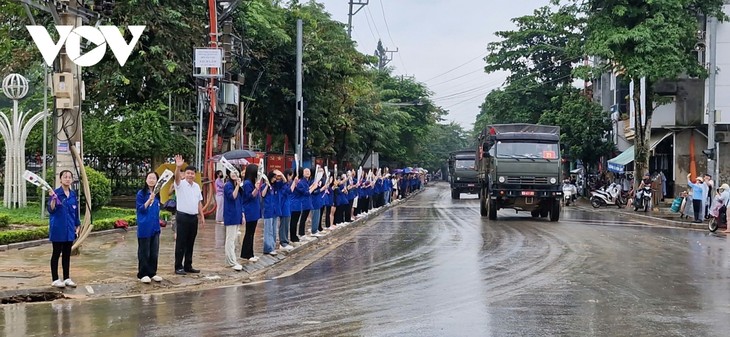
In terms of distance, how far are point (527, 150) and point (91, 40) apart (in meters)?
16.1

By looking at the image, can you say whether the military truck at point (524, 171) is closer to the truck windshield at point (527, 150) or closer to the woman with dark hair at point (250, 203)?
the truck windshield at point (527, 150)

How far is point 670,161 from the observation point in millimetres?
40469

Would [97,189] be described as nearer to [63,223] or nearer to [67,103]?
[67,103]

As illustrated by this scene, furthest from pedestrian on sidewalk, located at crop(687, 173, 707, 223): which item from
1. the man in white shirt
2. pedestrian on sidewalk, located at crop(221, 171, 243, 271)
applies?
the man in white shirt

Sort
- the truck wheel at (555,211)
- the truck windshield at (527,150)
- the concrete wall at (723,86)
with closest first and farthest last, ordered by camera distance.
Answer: the truck windshield at (527,150) < the truck wheel at (555,211) < the concrete wall at (723,86)

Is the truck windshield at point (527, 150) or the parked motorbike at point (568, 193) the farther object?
the parked motorbike at point (568, 193)

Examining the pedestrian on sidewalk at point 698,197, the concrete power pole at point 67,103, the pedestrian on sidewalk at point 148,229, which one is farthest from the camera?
the pedestrian on sidewalk at point 698,197

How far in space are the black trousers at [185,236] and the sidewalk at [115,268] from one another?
0.27 meters

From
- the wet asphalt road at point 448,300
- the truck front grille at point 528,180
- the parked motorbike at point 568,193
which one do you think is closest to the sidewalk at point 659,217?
the parked motorbike at point 568,193

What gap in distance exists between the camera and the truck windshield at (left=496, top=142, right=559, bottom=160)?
25633 millimetres

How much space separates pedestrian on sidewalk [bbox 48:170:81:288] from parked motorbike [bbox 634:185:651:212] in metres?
27.9

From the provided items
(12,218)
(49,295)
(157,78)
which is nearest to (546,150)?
(157,78)

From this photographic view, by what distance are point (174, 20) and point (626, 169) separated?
Result: 29.5 m

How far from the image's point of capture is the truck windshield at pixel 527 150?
25.6m
